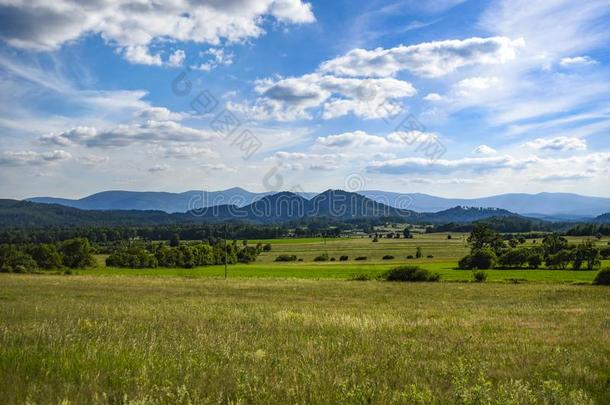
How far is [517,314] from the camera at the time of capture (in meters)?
21.8

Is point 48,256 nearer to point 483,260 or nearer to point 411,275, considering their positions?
point 411,275

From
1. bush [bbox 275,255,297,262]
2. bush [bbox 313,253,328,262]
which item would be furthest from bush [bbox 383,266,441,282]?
bush [bbox 275,255,297,262]

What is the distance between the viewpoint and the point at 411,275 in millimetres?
69812

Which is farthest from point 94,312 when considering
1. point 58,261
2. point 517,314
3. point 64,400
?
point 58,261

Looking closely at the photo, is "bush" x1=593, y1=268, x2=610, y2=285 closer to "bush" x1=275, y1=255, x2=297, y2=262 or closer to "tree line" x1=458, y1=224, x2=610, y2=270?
"tree line" x1=458, y1=224, x2=610, y2=270

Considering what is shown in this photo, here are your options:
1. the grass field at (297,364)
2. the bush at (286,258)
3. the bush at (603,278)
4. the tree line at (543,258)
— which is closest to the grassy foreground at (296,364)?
the grass field at (297,364)

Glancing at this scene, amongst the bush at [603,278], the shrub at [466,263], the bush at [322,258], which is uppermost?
the bush at [603,278]

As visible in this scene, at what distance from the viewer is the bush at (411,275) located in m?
69.1

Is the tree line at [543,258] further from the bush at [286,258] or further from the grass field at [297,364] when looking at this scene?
the grass field at [297,364]

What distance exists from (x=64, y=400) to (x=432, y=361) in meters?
6.31

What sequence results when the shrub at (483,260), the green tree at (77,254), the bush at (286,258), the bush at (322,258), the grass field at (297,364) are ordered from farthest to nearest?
1. the bush at (322,258)
2. the bush at (286,258)
3. the green tree at (77,254)
4. the shrub at (483,260)
5. the grass field at (297,364)

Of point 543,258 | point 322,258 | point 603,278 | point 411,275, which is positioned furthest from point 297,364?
point 322,258

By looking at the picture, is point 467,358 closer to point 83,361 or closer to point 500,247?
point 83,361

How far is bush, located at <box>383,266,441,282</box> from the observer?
69062 millimetres
